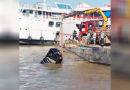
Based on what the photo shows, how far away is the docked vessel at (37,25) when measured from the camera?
30987 millimetres

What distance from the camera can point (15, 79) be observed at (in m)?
0.69

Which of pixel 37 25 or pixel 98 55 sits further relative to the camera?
pixel 37 25

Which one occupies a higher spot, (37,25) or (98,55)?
(37,25)

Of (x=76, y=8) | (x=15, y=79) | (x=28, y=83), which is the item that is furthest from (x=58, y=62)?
(x=76, y=8)

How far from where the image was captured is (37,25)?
3130 centimetres

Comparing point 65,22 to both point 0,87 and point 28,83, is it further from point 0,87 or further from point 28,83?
point 0,87

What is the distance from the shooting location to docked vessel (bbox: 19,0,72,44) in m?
31.0

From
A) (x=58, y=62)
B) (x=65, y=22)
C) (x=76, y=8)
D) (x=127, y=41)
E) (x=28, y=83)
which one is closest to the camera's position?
(x=127, y=41)

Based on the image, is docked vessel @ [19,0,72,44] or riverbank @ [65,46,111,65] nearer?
riverbank @ [65,46,111,65]

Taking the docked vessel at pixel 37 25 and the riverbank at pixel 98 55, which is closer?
the riverbank at pixel 98 55

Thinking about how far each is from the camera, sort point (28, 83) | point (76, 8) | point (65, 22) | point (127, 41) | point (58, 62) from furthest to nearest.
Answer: point (76, 8)
point (65, 22)
point (58, 62)
point (28, 83)
point (127, 41)

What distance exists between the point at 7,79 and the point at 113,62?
255mm

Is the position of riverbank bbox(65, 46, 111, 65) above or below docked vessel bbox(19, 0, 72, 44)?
below

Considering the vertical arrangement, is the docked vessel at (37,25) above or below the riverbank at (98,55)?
above
